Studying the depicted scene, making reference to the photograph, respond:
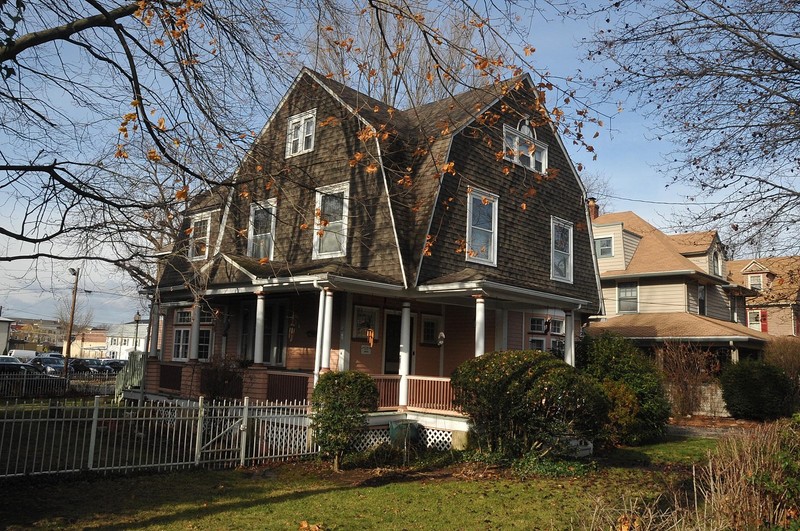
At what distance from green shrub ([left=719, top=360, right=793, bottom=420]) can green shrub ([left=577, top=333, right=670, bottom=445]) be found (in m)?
6.11

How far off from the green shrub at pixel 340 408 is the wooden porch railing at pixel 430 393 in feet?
7.58

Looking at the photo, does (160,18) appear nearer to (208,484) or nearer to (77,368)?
(208,484)

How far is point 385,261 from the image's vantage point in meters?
15.6

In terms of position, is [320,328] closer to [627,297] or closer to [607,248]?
[627,297]

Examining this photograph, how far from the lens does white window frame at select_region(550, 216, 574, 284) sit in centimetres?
1939

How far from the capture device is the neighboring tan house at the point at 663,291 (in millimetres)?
27594

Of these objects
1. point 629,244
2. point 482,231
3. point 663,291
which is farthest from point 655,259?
point 482,231

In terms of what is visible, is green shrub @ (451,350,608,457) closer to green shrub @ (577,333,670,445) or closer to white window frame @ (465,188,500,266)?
green shrub @ (577,333,670,445)

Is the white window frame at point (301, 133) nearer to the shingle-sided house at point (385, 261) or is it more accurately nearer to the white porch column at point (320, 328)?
the shingle-sided house at point (385, 261)

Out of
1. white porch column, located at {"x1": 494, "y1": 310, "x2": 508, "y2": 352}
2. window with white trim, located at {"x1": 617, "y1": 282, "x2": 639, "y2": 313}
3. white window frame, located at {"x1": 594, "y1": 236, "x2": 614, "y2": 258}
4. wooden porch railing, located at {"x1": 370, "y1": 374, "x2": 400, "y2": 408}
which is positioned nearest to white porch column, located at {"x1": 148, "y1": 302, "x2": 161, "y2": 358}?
wooden porch railing, located at {"x1": 370, "y1": 374, "x2": 400, "y2": 408}

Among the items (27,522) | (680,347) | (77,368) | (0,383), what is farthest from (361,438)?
(77,368)

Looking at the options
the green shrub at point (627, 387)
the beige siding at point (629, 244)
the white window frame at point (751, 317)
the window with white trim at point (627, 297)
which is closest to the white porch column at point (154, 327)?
the green shrub at point (627, 387)

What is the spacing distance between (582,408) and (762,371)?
503 inches

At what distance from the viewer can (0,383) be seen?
27.0 meters
